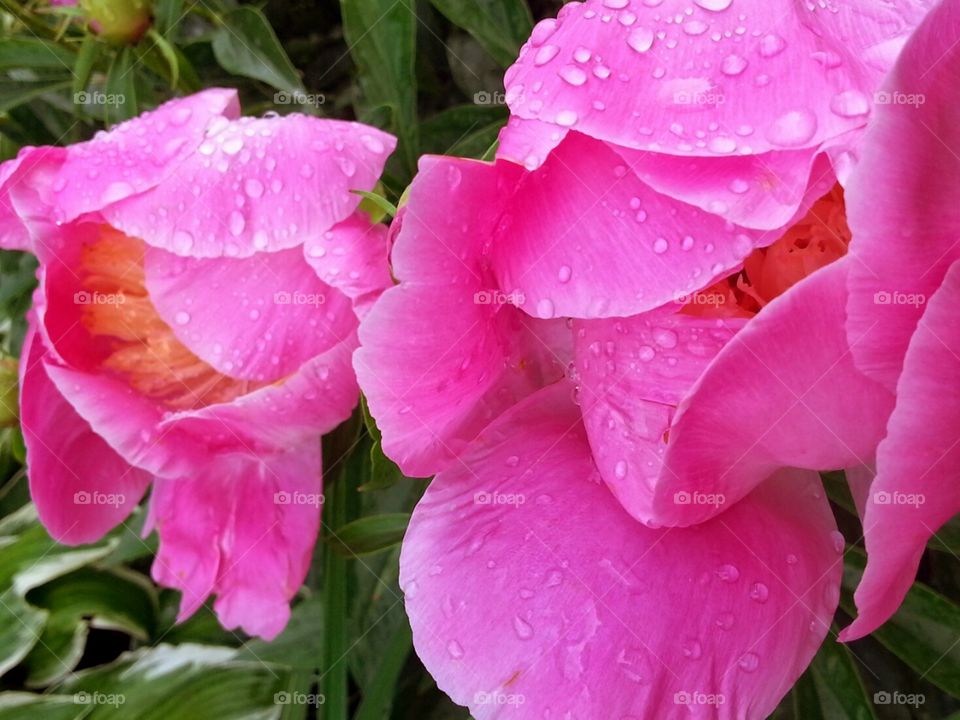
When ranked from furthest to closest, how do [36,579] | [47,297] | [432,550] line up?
[36,579]
[47,297]
[432,550]

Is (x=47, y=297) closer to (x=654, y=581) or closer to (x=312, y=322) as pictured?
(x=312, y=322)

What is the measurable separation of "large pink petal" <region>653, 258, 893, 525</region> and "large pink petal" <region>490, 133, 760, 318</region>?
39mm

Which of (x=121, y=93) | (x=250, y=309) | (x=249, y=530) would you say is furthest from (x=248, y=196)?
(x=121, y=93)

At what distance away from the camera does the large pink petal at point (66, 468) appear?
19.7 inches

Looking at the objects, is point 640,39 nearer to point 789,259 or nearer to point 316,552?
point 789,259

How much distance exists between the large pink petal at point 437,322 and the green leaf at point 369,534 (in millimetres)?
192

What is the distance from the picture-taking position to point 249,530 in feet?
1.65

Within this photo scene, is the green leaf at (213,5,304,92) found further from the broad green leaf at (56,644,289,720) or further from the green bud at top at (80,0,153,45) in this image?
the broad green leaf at (56,644,289,720)

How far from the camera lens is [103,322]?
0.51m

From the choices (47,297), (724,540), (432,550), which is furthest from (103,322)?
(724,540)

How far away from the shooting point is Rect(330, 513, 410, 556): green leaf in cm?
55

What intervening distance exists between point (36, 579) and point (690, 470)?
69 cm

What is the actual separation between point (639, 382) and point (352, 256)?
0.55 ft

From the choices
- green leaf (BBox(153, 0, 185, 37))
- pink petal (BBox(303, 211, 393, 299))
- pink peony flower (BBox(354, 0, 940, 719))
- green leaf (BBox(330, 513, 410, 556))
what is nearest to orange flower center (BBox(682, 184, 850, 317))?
pink peony flower (BBox(354, 0, 940, 719))
